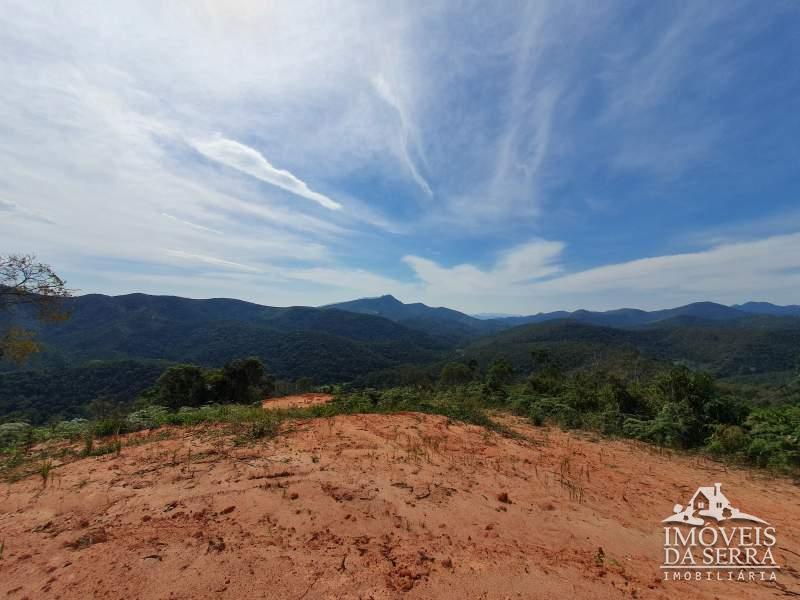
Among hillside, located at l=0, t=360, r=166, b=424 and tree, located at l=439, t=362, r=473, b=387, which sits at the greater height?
tree, located at l=439, t=362, r=473, b=387

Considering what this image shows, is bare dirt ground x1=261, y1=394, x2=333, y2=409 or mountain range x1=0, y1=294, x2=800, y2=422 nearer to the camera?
bare dirt ground x1=261, y1=394, x2=333, y2=409

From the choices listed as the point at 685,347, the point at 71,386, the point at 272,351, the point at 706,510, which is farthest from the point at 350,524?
the point at 685,347

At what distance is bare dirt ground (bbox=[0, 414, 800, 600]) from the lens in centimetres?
315

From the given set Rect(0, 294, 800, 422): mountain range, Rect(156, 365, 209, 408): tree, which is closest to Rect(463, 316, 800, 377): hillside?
Rect(0, 294, 800, 422): mountain range

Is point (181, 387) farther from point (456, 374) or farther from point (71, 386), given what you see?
point (71, 386)

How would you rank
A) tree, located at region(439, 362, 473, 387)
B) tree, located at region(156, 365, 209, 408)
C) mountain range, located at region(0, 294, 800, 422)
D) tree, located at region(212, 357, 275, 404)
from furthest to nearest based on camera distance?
mountain range, located at region(0, 294, 800, 422)
tree, located at region(439, 362, 473, 387)
tree, located at region(212, 357, 275, 404)
tree, located at region(156, 365, 209, 408)

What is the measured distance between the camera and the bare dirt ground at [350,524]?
3.15m

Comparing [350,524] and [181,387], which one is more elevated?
[350,524]

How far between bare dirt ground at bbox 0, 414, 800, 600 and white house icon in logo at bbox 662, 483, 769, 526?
0.66ft

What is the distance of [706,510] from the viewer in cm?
540

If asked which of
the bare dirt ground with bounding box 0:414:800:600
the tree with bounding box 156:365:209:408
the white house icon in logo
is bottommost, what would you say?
the tree with bounding box 156:365:209:408

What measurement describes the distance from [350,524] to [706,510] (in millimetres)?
5603

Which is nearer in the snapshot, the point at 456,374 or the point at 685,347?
the point at 456,374

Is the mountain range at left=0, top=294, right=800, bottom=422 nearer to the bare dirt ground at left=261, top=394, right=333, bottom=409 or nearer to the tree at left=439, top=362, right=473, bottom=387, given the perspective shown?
the tree at left=439, top=362, right=473, bottom=387
